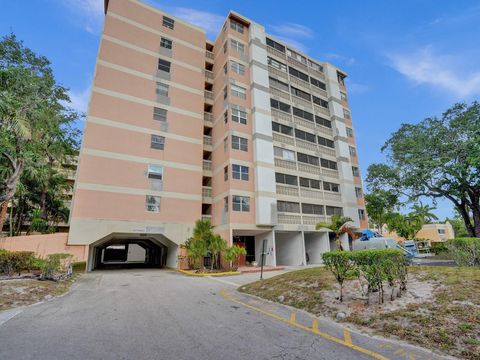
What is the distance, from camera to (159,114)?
25.5 m

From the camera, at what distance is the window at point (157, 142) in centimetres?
2442

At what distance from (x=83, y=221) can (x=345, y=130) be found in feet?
104

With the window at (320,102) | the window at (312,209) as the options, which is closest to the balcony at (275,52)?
the window at (320,102)

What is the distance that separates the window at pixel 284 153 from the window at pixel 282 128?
2184 millimetres

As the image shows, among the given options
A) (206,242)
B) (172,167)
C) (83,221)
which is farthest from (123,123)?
(206,242)

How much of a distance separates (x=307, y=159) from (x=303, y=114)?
6012mm

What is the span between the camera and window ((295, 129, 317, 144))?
29.7 meters

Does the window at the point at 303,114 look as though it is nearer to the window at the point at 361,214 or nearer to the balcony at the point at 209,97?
the balcony at the point at 209,97

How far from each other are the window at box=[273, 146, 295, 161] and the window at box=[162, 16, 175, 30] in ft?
59.9

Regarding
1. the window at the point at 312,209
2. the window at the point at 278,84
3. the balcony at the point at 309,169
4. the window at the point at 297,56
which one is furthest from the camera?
the window at the point at 297,56

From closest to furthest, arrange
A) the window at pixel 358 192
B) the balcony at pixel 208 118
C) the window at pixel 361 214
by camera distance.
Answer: the balcony at pixel 208 118
the window at pixel 361 214
the window at pixel 358 192

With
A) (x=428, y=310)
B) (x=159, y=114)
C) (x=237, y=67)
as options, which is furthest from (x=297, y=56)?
(x=428, y=310)

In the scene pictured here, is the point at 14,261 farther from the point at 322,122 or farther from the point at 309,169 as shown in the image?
the point at 322,122

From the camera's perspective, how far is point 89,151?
2155cm
